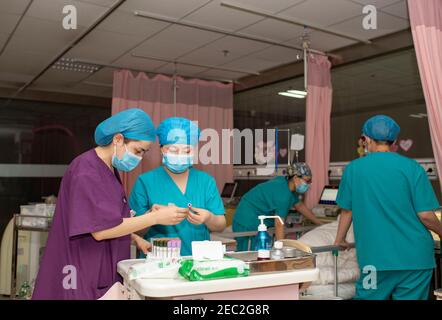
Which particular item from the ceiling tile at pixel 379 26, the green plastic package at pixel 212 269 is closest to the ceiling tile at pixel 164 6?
the ceiling tile at pixel 379 26

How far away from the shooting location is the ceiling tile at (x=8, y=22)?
3316 mm

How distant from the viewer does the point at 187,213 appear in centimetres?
153

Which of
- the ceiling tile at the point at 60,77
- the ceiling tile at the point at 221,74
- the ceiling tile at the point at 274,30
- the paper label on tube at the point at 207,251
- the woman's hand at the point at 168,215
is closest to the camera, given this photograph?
the paper label on tube at the point at 207,251

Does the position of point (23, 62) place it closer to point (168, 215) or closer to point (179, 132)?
point (179, 132)

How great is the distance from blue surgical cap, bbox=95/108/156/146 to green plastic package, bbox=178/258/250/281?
0.56 metres

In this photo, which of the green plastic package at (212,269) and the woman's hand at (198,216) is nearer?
the green plastic package at (212,269)

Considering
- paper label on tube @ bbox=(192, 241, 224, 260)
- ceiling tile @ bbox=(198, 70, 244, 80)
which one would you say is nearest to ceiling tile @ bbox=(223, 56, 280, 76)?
ceiling tile @ bbox=(198, 70, 244, 80)

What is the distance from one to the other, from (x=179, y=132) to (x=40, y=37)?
8.73 feet

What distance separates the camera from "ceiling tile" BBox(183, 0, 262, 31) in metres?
3.16

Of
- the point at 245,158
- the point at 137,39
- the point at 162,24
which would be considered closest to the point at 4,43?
the point at 137,39

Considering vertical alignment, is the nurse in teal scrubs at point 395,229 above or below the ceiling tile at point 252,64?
below

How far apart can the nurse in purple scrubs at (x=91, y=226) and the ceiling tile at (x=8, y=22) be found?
2.37m

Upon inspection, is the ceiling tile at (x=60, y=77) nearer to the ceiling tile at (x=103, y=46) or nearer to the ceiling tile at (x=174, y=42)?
the ceiling tile at (x=103, y=46)

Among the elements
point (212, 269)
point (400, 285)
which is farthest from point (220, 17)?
point (212, 269)
